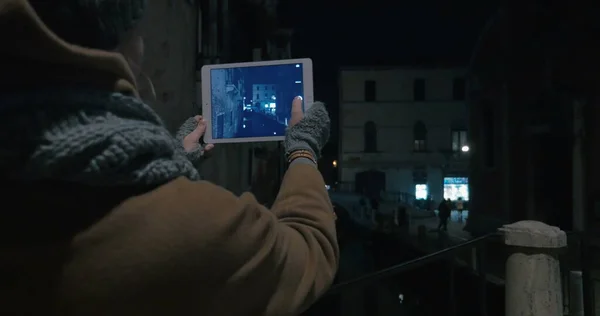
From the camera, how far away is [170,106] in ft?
18.5

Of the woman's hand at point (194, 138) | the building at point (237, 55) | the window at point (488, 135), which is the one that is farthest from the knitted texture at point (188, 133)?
the window at point (488, 135)

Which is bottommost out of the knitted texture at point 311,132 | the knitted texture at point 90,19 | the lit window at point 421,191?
the lit window at point 421,191

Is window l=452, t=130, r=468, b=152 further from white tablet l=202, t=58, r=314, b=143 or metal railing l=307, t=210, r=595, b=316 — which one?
white tablet l=202, t=58, r=314, b=143

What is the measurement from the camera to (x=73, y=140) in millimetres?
950

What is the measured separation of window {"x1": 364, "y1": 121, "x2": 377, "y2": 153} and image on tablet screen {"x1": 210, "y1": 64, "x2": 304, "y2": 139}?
134ft

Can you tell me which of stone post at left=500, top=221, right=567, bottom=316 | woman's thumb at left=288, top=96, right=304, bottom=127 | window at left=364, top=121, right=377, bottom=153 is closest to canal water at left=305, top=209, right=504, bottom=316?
stone post at left=500, top=221, right=567, bottom=316

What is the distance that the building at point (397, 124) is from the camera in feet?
138

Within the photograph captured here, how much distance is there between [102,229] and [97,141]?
15 centimetres

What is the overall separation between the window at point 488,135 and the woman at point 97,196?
18046 millimetres

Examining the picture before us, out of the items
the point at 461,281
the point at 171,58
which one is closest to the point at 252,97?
the point at 171,58

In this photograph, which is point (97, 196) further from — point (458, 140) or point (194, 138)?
point (458, 140)

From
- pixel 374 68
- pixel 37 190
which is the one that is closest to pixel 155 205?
pixel 37 190

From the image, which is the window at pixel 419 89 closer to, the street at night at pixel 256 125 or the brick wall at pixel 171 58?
the brick wall at pixel 171 58

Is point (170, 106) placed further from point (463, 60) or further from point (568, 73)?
point (463, 60)
